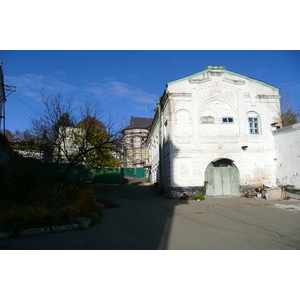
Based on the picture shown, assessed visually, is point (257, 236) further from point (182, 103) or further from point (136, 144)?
point (136, 144)

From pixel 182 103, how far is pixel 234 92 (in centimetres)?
407

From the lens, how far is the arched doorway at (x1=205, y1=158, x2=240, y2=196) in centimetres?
1630

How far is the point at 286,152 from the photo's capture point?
15.8 metres

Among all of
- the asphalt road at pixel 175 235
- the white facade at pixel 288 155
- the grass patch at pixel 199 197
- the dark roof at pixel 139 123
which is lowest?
the grass patch at pixel 199 197

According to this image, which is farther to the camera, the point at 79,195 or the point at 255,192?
the point at 255,192

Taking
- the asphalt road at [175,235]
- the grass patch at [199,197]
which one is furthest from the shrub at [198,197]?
the asphalt road at [175,235]

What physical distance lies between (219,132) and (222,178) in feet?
10.8

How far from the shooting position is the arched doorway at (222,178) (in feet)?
53.5

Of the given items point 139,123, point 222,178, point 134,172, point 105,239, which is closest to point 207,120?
point 222,178

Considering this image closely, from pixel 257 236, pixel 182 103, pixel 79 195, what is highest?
pixel 182 103

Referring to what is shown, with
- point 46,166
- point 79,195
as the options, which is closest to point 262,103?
point 79,195

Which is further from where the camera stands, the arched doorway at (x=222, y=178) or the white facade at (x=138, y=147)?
the white facade at (x=138, y=147)

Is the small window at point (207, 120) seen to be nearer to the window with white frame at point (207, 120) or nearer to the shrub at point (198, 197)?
the window with white frame at point (207, 120)

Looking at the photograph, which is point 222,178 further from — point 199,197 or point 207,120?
point 207,120
